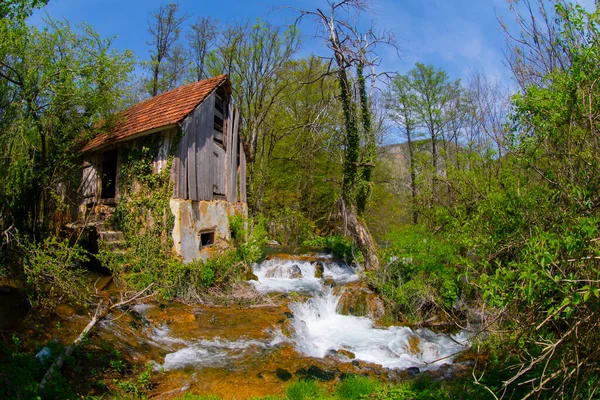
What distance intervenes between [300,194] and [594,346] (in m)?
21.0

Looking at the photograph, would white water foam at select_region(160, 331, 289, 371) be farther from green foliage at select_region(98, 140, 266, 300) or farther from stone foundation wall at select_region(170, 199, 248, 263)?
stone foundation wall at select_region(170, 199, 248, 263)

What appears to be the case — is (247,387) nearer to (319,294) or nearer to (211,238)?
(319,294)

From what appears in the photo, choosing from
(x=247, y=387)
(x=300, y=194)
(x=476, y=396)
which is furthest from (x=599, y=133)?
(x=300, y=194)

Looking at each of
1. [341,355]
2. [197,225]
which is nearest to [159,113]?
[197,225]

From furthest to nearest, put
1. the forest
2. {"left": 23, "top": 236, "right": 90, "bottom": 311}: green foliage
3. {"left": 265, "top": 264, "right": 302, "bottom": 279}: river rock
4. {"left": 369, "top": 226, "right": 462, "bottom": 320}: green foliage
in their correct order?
{"left": 265, "top": 264, "right": 302, "bottom": 279}: river rock < {"left": 369, "top": 226, "right": 462, "bottom": 320}: green foliage < {"left": 23, "top": 236, "right": 90, "bottom": 311}: green foliage < the forest

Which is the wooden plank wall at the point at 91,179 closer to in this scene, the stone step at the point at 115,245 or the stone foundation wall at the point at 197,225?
the stone step at the point at 115,245

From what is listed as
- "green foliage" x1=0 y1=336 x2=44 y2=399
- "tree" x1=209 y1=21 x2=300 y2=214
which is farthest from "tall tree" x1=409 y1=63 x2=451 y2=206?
"green foliage" x1=0 y1=336 x2=44 y2=399

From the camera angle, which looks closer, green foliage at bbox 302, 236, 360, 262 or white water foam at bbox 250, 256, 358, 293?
white water foam at bbox 250, 256, 358, 293

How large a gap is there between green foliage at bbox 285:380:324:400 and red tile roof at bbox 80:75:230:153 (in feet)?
24.4

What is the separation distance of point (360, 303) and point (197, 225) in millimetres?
5435

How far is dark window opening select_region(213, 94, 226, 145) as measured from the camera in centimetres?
1247

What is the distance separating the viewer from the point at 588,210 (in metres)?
3.27

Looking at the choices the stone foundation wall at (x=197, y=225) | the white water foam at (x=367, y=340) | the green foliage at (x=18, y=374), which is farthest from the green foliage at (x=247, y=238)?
the green foliage at (x=18, y=374)

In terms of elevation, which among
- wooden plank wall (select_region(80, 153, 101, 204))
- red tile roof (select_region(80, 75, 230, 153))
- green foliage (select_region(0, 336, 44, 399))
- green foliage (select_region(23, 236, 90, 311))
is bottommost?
green foliage (select_region(0, 336, 44, 399))
